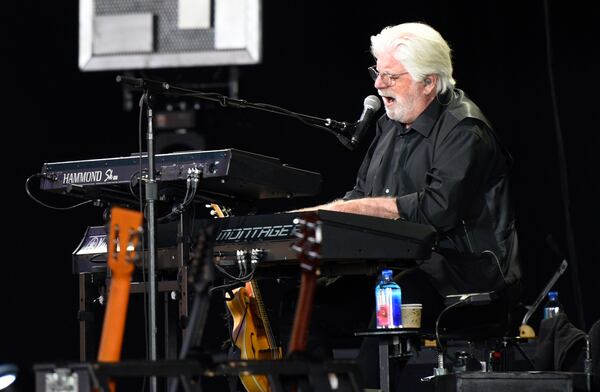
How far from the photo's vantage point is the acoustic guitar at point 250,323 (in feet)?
12.5

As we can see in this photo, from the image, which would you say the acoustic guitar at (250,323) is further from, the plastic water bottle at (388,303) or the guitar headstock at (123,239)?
the guitar headstock at (123,239)

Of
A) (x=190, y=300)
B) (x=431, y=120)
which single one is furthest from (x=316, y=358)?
(x=431, y=120)

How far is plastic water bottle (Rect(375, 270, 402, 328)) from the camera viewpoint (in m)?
3.16

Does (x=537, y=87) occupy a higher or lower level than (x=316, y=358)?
higher

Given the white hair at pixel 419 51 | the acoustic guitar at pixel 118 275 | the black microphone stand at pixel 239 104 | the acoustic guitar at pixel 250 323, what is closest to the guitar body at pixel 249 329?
the acoustic guitar at pixel 250 323

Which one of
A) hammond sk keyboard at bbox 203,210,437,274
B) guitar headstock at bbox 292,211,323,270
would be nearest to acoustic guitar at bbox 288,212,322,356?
guitar headstock at bbox 292,211,323,270

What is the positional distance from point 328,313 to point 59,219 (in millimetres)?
2518

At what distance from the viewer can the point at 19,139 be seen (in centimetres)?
546

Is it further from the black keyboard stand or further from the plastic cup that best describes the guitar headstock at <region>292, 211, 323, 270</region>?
the plastic cup

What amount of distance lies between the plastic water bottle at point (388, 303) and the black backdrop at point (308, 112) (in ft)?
7.90

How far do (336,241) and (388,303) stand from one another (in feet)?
0.93

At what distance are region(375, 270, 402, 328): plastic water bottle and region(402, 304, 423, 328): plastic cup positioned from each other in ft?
0.11

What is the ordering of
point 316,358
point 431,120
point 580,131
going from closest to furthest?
point 316,358
point 431,120
point 580,131

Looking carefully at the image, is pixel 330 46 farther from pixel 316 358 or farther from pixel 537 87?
pixel 316 358
